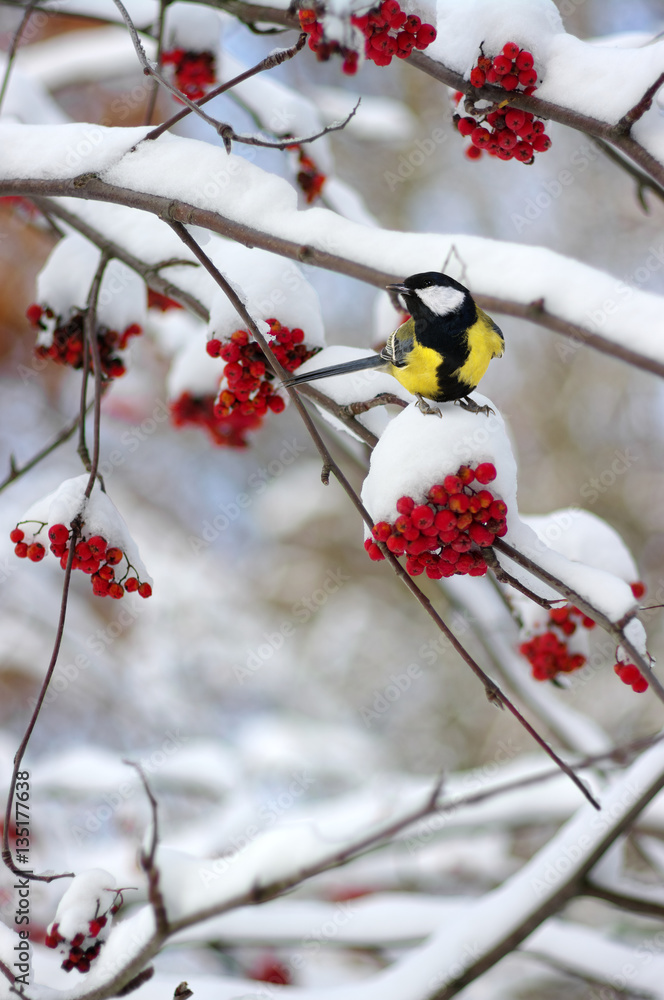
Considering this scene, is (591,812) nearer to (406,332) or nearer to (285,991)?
(285,991)

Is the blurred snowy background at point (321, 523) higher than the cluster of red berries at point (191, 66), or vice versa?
the blurred snowy background at point (321, 523)

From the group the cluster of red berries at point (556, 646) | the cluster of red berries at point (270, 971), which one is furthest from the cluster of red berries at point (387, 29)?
the cluster of red berries at point (270, 971)

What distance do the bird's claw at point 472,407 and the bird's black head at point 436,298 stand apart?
13 centimetres

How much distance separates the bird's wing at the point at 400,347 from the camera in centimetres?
117

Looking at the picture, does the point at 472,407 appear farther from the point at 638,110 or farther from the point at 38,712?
the point at 38,712

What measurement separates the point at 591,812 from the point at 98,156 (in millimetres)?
1851

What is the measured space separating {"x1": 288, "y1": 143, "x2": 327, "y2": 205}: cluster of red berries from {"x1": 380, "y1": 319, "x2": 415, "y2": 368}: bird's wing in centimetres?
102

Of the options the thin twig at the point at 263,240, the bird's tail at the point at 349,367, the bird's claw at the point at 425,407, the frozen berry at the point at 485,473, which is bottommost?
the frozen berry at the point at 485,473

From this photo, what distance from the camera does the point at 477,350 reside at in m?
1.17

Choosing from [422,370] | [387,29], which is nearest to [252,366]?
[422,370]

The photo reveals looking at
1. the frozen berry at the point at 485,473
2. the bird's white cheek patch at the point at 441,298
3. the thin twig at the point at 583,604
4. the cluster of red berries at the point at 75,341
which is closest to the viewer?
the thin twig at the point at 583,604

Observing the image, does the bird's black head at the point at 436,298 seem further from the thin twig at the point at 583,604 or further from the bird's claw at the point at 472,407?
the thin twig at the point at 583,604

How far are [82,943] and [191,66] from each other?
7.04ft

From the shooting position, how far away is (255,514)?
7590 mm
